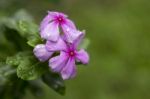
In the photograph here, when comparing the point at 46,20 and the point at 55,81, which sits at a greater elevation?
the point at 46,20

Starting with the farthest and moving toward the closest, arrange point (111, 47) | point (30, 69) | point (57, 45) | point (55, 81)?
1. point (111, 47)
2. point (55, 81)
3. point (30, 69)
4. point (57, 45)

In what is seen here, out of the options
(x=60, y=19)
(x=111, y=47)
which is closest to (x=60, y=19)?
(x=60, y=19)

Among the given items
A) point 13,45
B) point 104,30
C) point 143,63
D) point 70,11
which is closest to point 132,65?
point 143,63

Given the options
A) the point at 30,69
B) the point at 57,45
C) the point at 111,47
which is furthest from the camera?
the point at 111,47

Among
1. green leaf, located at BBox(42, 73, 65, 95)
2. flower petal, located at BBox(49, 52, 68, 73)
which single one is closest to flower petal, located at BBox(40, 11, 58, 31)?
flower petal, located at BBox(49, 52, 68, 73)

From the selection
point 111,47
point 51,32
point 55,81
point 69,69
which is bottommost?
point 111,47

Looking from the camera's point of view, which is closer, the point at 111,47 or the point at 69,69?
the point at 69,69

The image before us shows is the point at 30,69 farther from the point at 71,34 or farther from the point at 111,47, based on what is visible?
the point at 111,47
